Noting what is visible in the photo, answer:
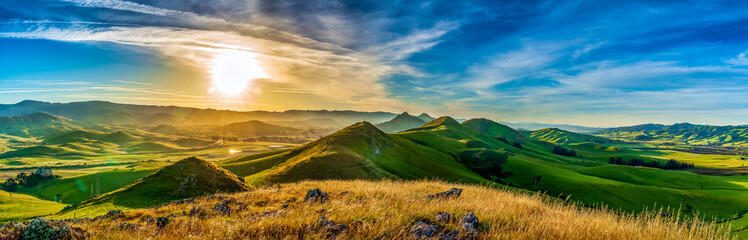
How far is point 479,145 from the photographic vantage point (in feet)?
623

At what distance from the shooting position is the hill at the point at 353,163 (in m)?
68.4

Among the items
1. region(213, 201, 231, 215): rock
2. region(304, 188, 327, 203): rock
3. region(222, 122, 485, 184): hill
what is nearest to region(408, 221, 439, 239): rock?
region(304, 188, 327, 203): rock

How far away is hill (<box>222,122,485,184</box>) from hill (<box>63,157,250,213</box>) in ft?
122

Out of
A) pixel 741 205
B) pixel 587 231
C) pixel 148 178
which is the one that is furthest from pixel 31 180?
pixel 741 205

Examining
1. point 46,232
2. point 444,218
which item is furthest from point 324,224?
point 46,232

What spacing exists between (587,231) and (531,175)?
125749 millimetres

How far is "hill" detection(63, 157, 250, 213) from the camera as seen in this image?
2208 cm

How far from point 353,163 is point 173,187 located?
52542 mm

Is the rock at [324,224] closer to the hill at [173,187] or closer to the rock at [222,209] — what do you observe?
the rock at [222,209]

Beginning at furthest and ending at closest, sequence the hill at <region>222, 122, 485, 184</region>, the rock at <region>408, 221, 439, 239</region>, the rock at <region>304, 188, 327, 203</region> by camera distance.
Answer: the hill at <region>222, 122, 485, 184</region>
the rock at <region>304, 188, 327, 203</region>
the rock at <region>408, 221, 439, 239</region>

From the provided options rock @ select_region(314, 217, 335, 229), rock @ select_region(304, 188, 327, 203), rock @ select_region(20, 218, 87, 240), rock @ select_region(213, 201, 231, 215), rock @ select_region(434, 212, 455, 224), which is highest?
rock @ select_region(434, 212, 455, 224)

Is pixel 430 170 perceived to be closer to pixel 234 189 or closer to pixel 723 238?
pixel 234 189

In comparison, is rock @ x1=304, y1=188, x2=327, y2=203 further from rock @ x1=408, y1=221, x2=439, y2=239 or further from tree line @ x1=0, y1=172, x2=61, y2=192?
tree line @ x1=0, y1=172, x2=61, y2=192

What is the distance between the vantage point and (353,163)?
74875mm
